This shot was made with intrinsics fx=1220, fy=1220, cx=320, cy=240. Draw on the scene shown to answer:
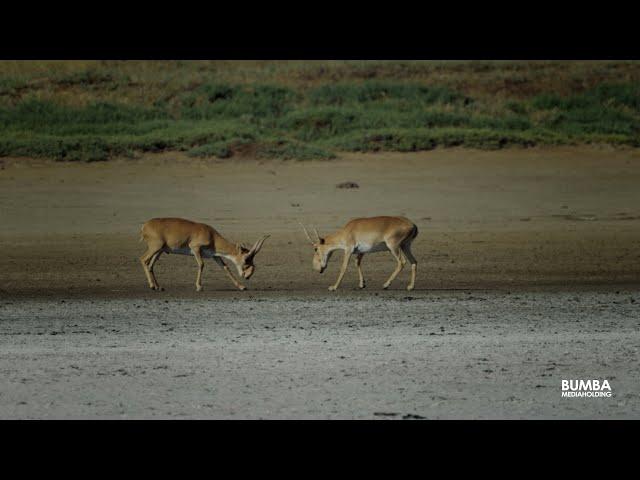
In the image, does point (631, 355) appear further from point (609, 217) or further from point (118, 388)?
point (609, 217)

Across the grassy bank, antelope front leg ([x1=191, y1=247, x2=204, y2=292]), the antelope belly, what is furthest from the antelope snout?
the grassy bank

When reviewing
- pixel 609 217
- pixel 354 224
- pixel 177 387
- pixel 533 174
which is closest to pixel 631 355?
pixel 177 387

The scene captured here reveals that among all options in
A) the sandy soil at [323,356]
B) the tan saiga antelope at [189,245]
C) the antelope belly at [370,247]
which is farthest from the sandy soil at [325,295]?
the antelope belly at [370,247]

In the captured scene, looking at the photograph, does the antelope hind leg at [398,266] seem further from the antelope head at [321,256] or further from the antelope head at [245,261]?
the antelope head at [245,261]

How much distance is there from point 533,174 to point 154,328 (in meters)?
14.2

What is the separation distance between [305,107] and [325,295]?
16.4 m

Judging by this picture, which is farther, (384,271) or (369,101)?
(369,101)

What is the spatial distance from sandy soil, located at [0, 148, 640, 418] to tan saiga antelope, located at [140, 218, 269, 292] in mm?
420

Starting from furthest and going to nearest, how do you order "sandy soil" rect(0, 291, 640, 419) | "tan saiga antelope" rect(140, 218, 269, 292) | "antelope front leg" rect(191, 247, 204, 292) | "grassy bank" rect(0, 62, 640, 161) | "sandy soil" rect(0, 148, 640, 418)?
"grassy bank" rect(0, 62, 640, 161) → "tan saiga antelope" rect(140, 218, 269, 292) → "antelope front leg" rect(191, 247, 204, 292) → "sandy soil" rect(0, 148, 640, 418) → "sandy soil" rect(0, 291, 640, 419)

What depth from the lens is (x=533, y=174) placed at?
2684 centimetres

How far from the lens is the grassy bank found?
93.6 ft

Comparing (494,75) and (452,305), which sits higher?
(494,75)

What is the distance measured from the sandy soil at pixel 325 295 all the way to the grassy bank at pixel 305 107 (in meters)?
0.86

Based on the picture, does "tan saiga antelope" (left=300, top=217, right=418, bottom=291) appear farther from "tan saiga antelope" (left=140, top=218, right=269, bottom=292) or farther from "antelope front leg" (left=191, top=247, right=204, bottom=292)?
"antelope front leg" (left=191, top=247, right=204, bottom=292)
